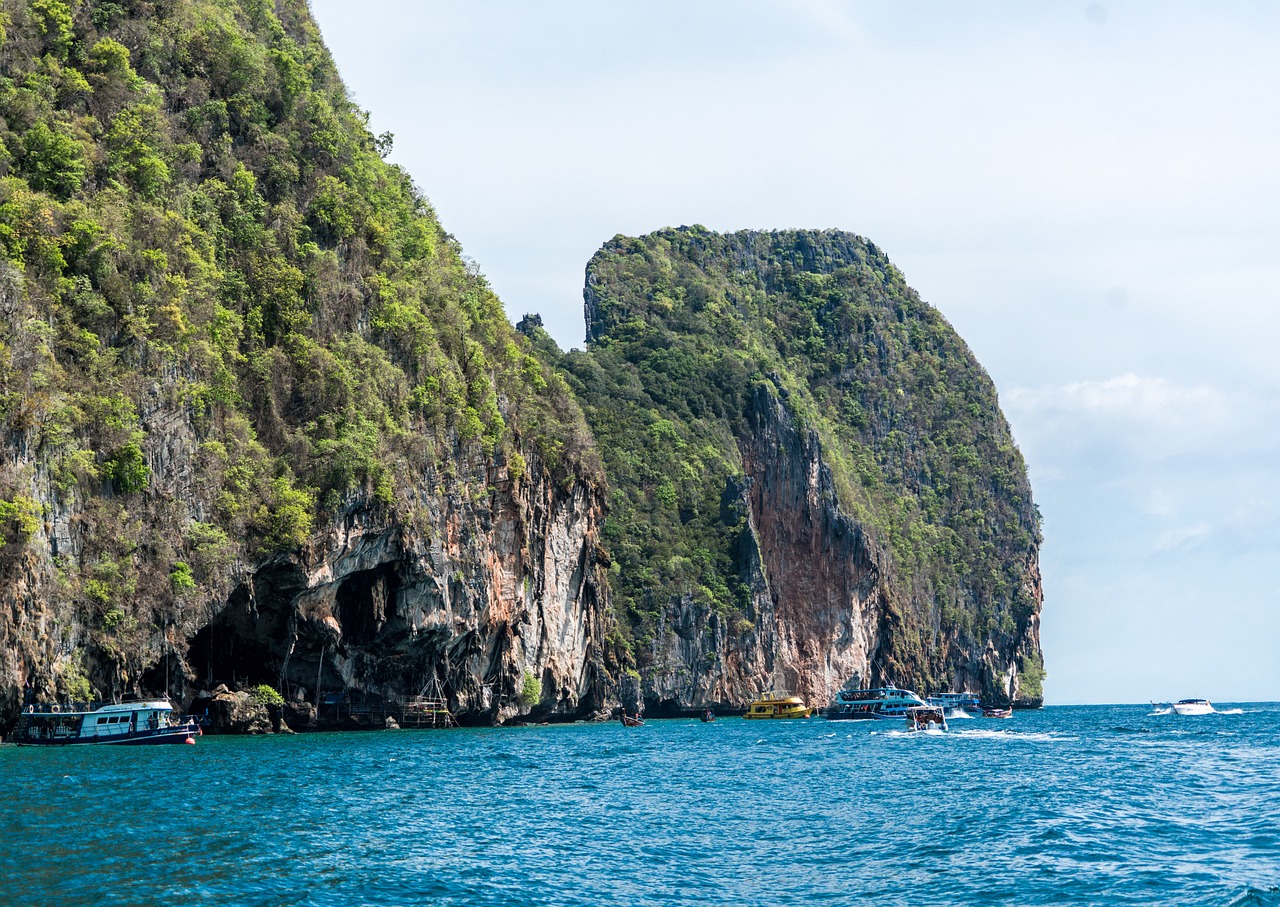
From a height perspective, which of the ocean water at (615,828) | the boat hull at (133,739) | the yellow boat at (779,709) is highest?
the boat hull at (133,739)

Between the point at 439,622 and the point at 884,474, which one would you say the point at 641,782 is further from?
the point at 884,474

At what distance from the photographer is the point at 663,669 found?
112 metres

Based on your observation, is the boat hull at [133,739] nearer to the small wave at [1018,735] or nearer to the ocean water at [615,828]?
the ocean water at [615,828]

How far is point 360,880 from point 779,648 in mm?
103418

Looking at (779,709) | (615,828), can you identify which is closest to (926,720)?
→ (779,709)

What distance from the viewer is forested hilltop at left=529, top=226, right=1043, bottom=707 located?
11981 centimetres

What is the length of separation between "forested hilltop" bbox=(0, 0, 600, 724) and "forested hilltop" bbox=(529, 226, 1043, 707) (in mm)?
34581

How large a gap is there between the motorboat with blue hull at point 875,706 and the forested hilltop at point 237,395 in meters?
25.4

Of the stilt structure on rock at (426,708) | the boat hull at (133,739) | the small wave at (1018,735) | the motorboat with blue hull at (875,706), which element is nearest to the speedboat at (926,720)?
the small wave at (1018,735)

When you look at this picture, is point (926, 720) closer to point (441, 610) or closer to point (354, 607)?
point (441, 610)

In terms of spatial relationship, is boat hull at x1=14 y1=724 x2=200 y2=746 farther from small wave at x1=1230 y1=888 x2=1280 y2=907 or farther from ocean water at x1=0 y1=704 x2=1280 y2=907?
small wave at x1=1230 y1=888 x2=1280 y2=907

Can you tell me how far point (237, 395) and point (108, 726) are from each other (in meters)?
16.9

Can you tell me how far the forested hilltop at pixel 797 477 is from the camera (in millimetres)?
119812

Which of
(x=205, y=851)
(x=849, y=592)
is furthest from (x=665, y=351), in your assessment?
(x=205, y=851)
